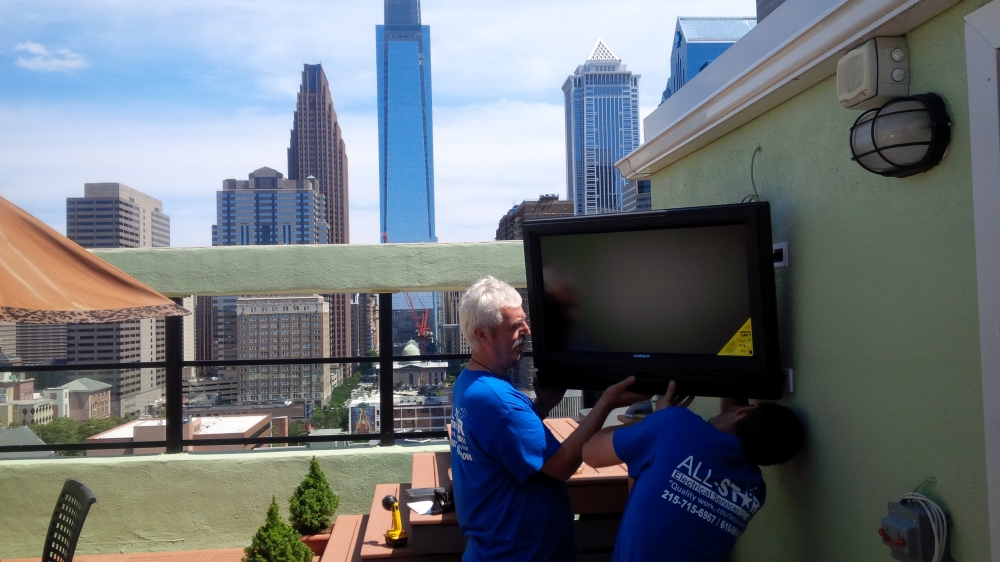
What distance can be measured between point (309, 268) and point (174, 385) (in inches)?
52.8

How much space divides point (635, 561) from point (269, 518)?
3.22 meters

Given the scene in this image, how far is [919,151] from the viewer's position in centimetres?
141

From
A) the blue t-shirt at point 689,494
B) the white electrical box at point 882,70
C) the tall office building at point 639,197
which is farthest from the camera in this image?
the tall office building at point 639,197

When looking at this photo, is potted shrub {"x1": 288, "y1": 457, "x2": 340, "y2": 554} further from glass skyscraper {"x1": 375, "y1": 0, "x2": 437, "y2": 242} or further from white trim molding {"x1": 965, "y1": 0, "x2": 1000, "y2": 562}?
glass skyscraper {"x1": 375, "y1": 0, "x2": 437, "y2": 242}

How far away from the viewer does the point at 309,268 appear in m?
5.27

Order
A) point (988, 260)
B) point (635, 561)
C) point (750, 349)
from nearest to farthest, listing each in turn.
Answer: point (988, 260) < point (635, 561) < point (750, 349)

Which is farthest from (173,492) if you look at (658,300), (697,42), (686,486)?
(697,42)

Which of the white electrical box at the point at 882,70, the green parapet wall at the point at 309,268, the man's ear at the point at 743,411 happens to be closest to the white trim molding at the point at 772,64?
the white electrical box at the point at 882,70

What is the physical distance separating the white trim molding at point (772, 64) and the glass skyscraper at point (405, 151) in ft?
442

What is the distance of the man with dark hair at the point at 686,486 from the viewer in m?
1.73

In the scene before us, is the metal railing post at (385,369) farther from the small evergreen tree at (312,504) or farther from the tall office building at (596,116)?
the tall office building at (596,116)

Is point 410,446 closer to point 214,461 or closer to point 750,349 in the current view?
point 214,461

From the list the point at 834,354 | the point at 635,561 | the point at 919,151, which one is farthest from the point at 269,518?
the point at 919,151

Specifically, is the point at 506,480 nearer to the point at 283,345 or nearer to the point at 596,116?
the point at 283,345
